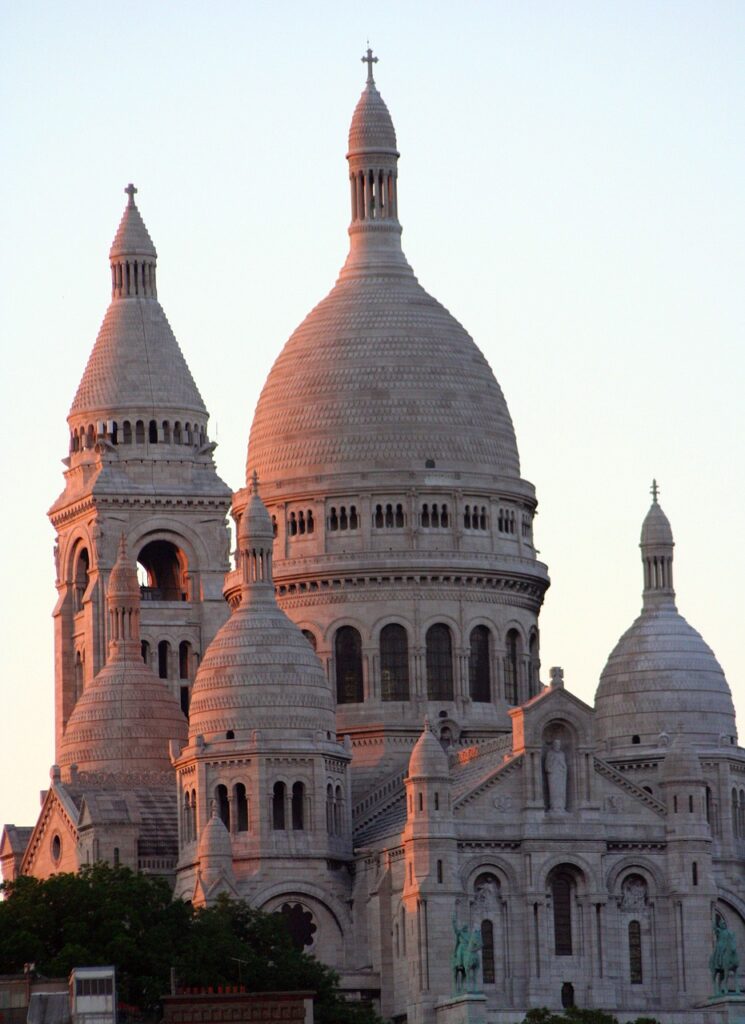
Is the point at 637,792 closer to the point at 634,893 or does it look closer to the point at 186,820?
the point at 634,893

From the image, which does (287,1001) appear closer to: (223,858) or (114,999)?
(114,999)

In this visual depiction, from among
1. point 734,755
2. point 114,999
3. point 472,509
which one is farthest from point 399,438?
point 114,999

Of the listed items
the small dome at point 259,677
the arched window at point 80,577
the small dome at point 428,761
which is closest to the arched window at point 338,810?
the small dome at point 259,677

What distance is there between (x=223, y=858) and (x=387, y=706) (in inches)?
613

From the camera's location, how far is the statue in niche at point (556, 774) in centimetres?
14800

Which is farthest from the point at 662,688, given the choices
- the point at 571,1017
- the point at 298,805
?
the point at 571,1017

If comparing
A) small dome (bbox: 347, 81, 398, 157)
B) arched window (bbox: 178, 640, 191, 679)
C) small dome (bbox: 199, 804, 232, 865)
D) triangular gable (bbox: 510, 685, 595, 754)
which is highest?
small dome (bbox: 347, 81, 398, 157)

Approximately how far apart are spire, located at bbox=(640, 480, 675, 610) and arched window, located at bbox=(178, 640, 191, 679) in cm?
1783

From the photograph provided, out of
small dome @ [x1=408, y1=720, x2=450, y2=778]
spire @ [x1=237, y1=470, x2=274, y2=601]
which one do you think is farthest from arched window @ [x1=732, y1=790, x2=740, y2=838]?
spire @ [x1=237, y1=470, x2=274, y2=601]

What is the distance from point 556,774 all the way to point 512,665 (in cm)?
1652

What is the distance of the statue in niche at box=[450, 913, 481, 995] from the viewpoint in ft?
461

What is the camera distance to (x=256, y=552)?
153500 mm

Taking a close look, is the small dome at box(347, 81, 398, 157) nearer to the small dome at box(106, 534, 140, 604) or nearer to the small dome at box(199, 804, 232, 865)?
the small dome at box(106, 534, 140, 604)

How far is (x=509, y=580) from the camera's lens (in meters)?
164
